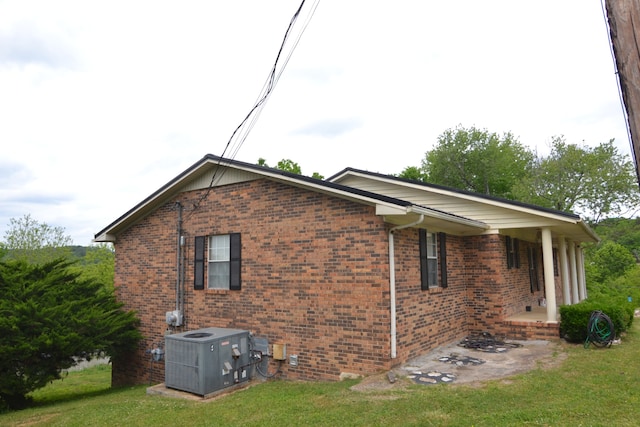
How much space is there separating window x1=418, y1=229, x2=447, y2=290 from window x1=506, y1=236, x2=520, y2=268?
315 centimetres

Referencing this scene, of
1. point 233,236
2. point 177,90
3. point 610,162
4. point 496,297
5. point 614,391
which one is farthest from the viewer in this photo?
point 610,162

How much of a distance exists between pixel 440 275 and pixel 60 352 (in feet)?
28.2

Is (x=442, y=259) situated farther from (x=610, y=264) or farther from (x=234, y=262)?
(x=610, y=264)

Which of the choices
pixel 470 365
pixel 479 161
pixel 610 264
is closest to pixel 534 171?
pixel 479 161

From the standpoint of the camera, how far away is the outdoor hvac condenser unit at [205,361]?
27.1 ft

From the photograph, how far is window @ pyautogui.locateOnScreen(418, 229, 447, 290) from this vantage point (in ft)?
31.3

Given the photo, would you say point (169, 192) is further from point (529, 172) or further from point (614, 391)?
point (529, 172)

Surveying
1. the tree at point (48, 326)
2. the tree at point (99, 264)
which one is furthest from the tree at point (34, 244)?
the tree at point (48, 326)

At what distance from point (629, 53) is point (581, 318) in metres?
8.70

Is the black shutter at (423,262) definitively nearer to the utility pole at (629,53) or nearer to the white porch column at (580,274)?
the utility pole at (629,53)

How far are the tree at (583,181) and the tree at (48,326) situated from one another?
35.7m

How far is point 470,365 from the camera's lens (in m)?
8.18

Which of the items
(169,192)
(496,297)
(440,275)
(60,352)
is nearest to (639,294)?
(496,297)

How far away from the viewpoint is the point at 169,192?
11484 millimetres
